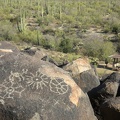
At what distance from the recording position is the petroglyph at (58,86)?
5.01 meters

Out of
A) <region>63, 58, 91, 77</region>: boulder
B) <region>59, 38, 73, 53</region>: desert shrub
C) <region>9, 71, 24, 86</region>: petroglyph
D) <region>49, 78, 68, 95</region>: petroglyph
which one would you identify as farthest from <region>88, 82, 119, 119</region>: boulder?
<region>59, 38, 73, 53</region>: desert shrub

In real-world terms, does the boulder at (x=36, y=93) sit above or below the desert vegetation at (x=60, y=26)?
above

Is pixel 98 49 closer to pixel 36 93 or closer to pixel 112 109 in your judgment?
pixel 112 109

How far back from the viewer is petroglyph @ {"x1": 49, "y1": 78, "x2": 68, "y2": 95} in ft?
16.4

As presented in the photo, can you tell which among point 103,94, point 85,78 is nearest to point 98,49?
point 85,78

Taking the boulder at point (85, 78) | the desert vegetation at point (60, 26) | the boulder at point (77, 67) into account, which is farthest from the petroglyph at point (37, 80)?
the desert vegetation at point (60, 26)

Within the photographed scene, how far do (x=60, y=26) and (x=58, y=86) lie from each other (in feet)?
126

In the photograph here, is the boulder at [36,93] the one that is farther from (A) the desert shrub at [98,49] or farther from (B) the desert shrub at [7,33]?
(B) the desert shrub at [7,33]

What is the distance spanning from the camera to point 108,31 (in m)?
40.1

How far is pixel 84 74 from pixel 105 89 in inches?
51.9

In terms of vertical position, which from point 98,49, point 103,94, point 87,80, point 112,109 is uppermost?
point 112,109

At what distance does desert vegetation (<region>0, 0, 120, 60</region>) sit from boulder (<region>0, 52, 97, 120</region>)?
70.6 feet

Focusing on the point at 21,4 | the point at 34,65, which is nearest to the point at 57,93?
the point at 34,65

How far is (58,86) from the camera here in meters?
5.09
